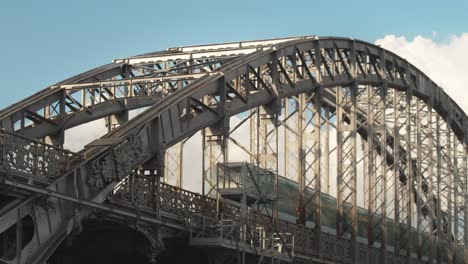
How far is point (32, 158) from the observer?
34.0 m

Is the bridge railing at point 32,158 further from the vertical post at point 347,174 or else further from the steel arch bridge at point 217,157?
the vertical post at point 347,174

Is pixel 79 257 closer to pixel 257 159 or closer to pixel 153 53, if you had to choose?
pixel 257 159

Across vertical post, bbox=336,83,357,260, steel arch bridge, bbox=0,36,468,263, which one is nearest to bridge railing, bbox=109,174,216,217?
steel arch bridge, bbox=0,36,468,263

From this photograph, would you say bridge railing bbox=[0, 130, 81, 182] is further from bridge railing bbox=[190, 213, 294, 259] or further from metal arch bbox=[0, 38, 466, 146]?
metal arch bbox=[0, 38, 466, 146]

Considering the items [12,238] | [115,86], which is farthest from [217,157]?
[12,238]

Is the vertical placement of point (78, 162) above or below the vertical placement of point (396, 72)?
below

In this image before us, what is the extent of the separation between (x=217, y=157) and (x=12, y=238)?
18.6m

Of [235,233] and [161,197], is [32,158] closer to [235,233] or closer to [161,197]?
[161,197]

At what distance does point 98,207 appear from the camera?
3644 centimetres

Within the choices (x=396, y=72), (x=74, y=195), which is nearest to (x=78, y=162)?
(x=74, y=195)

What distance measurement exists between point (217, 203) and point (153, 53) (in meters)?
16.2

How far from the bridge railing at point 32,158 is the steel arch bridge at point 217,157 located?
43 millimetres

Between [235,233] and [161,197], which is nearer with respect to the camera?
[161,197]

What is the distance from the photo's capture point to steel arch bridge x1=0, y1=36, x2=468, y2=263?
1382 inches
